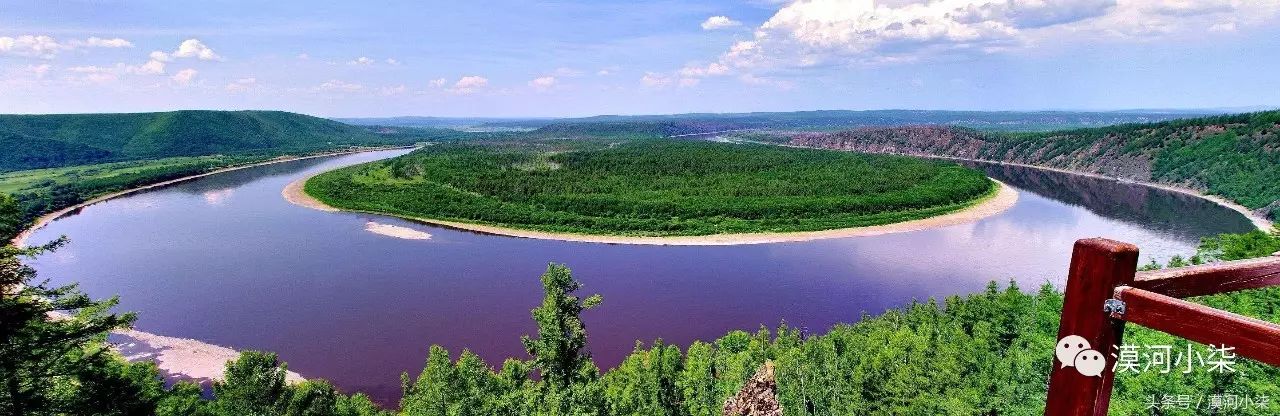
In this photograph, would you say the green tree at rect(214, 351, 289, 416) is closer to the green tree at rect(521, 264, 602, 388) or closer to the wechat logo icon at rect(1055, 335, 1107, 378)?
the green tree at rect(521, 264, 602, 388)

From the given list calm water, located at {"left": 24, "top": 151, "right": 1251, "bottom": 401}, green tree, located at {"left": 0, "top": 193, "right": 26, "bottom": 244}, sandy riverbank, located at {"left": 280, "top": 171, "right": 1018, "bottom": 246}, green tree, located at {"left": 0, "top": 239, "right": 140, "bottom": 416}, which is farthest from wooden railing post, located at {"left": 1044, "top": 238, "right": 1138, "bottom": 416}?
sandy riverbank, located at {"left": 280, "top": 171, "right": 1018, "bottom": 246}

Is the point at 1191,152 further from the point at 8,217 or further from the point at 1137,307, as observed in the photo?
the point at 8,217

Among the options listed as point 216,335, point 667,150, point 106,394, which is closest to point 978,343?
point 106,394

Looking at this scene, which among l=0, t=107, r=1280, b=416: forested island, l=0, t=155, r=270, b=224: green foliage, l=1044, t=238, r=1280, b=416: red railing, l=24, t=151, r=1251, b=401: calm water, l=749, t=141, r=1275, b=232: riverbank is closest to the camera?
l=1044, t=238, r=1280, b=416: red railing

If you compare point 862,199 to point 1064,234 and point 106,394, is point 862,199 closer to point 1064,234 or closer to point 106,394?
point 1064,234

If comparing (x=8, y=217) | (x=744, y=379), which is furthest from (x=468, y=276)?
(x=8, y=217)

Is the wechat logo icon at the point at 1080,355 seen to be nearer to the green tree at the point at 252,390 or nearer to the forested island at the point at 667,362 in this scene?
the forested island at the point at 667,362
